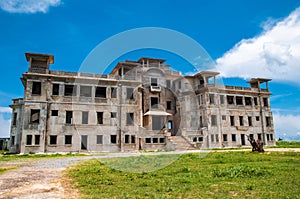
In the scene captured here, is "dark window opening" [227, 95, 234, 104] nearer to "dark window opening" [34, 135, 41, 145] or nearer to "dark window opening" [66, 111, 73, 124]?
→ "dark window opening" [66, 111, 73, 124]

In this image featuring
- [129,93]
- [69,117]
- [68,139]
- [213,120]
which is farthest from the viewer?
[213,120]

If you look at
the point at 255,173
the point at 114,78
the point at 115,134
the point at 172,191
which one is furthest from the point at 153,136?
the point at 172,191

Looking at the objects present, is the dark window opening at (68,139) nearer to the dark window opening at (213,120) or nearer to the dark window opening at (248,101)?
the dark window opening at (213,120)

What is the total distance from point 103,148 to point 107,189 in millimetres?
23945

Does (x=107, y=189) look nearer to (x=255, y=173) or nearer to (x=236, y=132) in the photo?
(x=255, y=173)

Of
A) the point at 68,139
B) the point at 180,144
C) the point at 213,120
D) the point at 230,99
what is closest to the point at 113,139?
the point at 68,139

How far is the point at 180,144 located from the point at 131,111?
316 inches

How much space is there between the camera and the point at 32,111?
28641 millimetres

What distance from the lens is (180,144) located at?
31.4 meters

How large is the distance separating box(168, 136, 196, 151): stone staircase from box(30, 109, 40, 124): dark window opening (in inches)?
677

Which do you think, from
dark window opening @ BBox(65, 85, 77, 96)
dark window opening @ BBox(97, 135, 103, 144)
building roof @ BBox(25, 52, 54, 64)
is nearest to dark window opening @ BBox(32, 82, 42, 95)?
dark window opening @ BBox(65, 85, 77, 96)

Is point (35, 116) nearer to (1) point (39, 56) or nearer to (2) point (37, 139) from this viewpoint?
(2) point (37, 139)

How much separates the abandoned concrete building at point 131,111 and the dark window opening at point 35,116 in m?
0.07

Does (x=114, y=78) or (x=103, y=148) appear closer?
(x=103, y=148)
